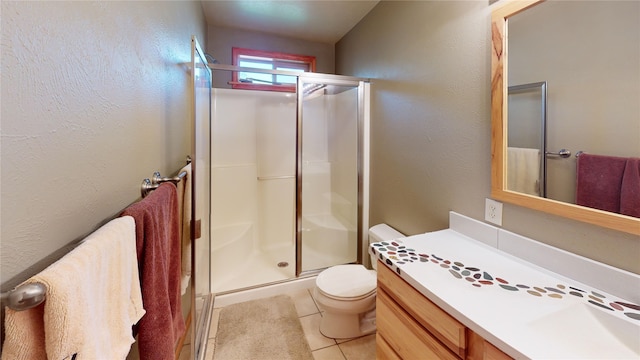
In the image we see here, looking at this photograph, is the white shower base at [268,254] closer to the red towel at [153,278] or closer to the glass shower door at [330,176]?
the glass shower door at [330,176]

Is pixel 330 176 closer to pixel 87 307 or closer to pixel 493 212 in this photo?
pixel 493 212

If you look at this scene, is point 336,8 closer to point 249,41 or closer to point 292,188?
point 249,41

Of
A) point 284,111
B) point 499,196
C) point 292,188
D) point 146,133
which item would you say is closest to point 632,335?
point 499,196

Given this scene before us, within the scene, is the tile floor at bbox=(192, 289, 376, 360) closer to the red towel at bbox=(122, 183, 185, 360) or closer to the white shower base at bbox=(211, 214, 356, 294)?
the white shower base at bbox=(211, 214, 356, 294)

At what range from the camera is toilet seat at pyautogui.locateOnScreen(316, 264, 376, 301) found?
5.58 ft

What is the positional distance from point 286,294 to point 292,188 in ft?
3.82

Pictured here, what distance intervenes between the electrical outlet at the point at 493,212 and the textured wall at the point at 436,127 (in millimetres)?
29

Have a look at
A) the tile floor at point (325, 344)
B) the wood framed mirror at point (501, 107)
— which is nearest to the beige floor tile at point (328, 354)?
the tile floor at point (325, 344)

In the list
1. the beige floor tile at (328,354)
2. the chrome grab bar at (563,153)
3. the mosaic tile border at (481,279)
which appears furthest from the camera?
the beige floor tile at (328,354)

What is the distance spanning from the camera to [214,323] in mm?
1930

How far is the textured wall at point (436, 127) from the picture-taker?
1.14m

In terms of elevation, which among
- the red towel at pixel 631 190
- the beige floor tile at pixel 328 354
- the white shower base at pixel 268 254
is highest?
the red towel at pixel 631 190

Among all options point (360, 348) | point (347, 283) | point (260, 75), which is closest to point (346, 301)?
point (347, 283)

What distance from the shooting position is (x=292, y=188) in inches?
119
